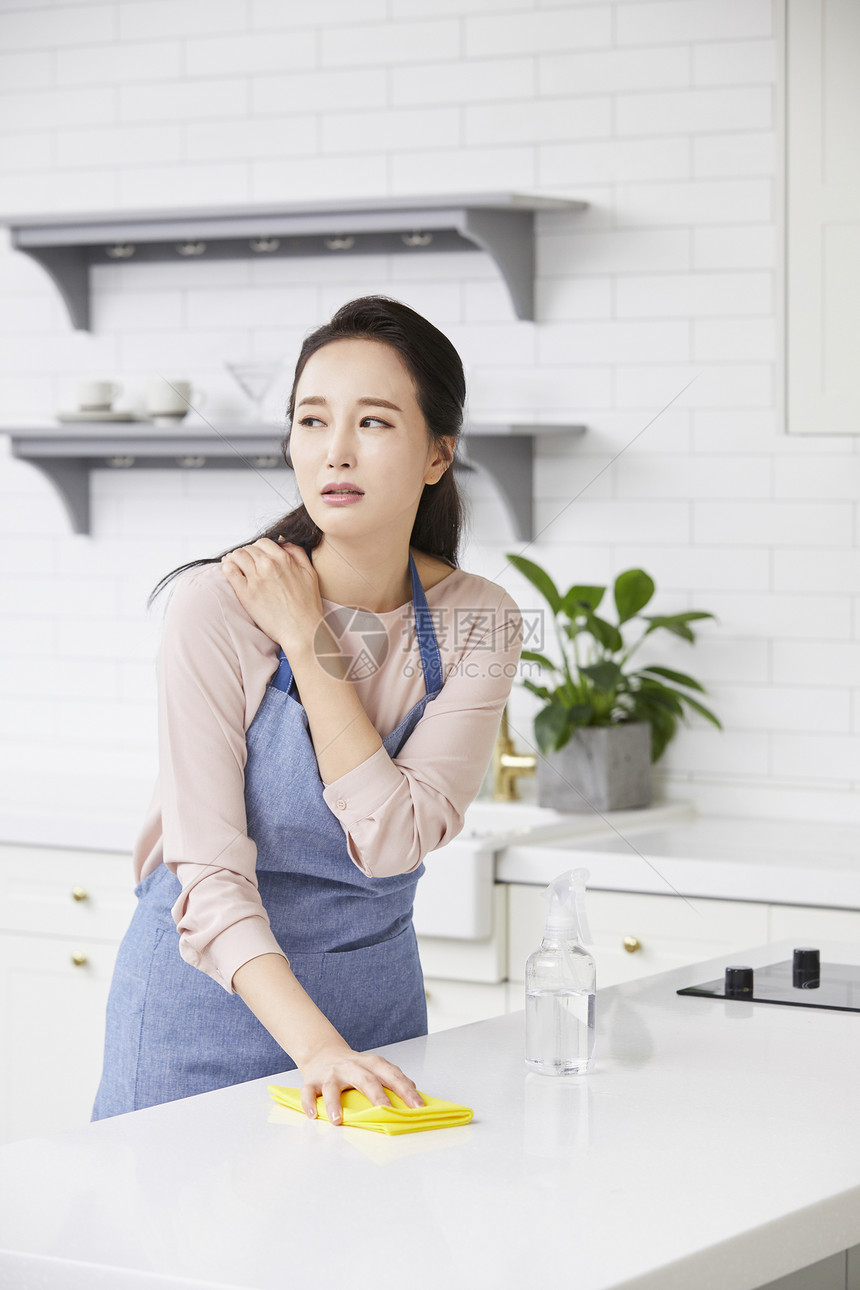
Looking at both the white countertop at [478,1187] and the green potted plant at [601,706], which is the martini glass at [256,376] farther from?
the white countertop at [478,1187]

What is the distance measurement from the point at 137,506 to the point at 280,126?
89cm

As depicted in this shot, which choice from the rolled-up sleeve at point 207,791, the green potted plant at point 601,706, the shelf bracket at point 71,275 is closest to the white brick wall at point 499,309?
the shelf bracket at point 71,275

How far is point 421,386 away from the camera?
1307 millimetres

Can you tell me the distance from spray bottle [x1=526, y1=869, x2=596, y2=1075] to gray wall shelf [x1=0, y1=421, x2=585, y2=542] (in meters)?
1.49

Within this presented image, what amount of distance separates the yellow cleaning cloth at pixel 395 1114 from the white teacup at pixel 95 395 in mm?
2232

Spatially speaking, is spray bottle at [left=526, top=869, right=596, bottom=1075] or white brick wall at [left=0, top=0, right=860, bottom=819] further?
white brick wall at [left=0, top=0, right=860, bottom=819]

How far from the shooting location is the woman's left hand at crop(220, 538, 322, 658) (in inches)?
52.4

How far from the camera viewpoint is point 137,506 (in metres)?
3.34

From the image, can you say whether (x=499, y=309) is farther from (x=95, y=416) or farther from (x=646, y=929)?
(x=646, y=929)

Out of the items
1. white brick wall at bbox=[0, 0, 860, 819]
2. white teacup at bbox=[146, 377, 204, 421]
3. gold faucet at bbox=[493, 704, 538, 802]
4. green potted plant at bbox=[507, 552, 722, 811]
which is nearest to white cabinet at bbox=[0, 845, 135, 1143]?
white brick wall at bbox=[0, 0, 860, 819]

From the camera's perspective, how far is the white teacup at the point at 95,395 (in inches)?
122

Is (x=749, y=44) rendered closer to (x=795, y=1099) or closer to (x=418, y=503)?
(x=418, y=503)

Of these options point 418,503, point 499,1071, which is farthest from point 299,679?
point 499,1071

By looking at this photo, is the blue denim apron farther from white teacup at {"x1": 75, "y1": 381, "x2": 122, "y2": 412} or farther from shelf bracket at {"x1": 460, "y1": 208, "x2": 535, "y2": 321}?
white teacup at {"x1": 75, "y1": 381, "x2": 122, "y2": 412}
